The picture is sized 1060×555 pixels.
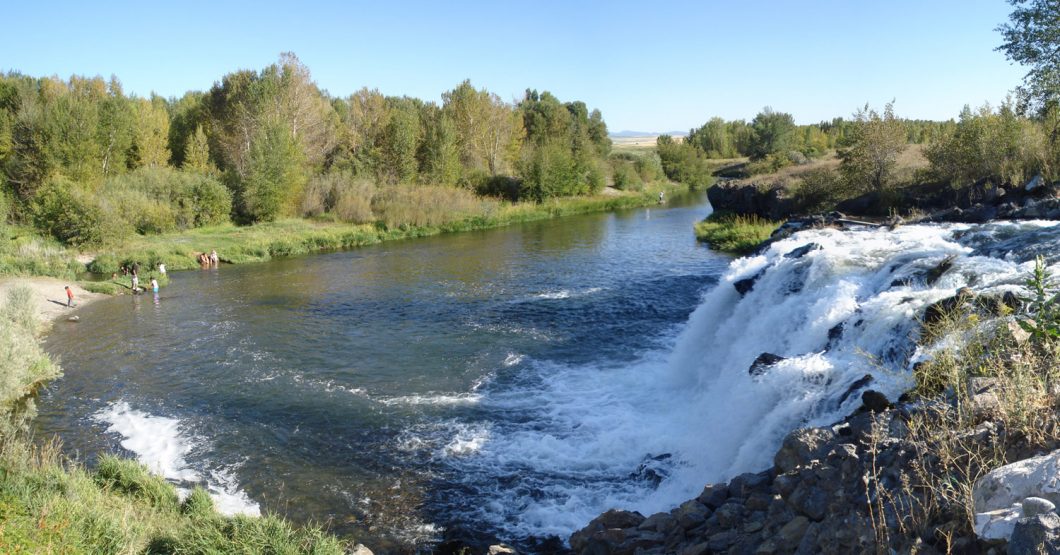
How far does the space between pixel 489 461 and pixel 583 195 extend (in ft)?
181

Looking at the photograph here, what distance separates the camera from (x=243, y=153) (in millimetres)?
50781

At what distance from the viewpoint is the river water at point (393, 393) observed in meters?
10.7

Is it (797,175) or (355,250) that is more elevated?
(797,175)

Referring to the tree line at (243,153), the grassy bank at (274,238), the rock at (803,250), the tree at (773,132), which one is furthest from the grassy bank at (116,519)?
the tree at (773,132)

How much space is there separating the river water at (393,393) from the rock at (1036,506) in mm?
6464

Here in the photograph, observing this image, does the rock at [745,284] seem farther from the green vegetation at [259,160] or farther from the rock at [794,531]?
the green vegetation at [259,160]

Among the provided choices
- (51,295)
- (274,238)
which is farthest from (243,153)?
(51,295)

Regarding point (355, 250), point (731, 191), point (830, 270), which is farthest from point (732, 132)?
point (830, 270)

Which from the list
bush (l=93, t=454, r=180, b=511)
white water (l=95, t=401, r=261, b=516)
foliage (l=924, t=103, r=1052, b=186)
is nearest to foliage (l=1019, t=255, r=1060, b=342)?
white water (l=95, t=401, r=261, b=516)

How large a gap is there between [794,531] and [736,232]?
31305mm

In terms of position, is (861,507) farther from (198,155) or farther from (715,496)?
(198,155)

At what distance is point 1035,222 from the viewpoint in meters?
14.8

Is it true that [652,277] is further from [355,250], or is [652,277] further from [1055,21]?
[355,250]

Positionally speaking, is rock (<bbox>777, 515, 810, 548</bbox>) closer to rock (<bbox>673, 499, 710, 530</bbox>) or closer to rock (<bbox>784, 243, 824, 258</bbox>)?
rock (<bbox>673, 499, 710, 530</bbox>)
